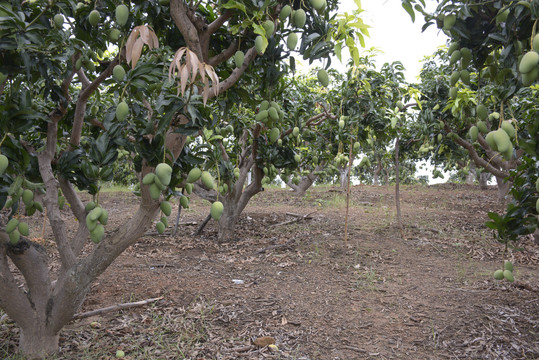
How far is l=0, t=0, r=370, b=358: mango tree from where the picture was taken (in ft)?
4.88

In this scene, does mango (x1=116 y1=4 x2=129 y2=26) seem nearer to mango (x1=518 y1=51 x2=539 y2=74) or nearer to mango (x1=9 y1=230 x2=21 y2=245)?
mango (x1=9 y1=230 x2=21 y2=245)

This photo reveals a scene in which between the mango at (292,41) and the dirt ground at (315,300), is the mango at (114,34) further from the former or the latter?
the dirt ground at (315,300)

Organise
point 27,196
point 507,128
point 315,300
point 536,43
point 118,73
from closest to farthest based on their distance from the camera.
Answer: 1. point 536,43
2. point 507,128
3. point 118,73
4. point 27,196
5. point 315,300

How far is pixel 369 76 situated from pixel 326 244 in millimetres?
1899

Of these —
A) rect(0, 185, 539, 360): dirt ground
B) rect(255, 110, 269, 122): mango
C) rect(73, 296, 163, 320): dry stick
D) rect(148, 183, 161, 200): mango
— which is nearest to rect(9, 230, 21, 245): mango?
rect(73, 296, 163, 320): dry stick

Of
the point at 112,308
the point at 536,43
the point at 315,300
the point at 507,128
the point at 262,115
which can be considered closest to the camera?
the point at 536,43

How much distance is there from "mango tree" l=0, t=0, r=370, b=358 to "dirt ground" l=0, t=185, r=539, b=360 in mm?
530

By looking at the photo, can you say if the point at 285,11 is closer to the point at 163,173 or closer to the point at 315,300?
the point at 163,173

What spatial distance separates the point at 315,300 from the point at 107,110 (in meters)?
1.98

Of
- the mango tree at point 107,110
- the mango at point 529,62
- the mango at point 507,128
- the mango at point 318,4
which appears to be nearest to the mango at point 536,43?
the mango at point 529,62

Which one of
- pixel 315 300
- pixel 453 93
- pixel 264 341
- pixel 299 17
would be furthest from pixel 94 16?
pixel 315 300

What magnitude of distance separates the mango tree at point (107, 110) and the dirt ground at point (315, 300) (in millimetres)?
530

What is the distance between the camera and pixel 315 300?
9.70ft

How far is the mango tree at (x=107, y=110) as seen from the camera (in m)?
1.49
